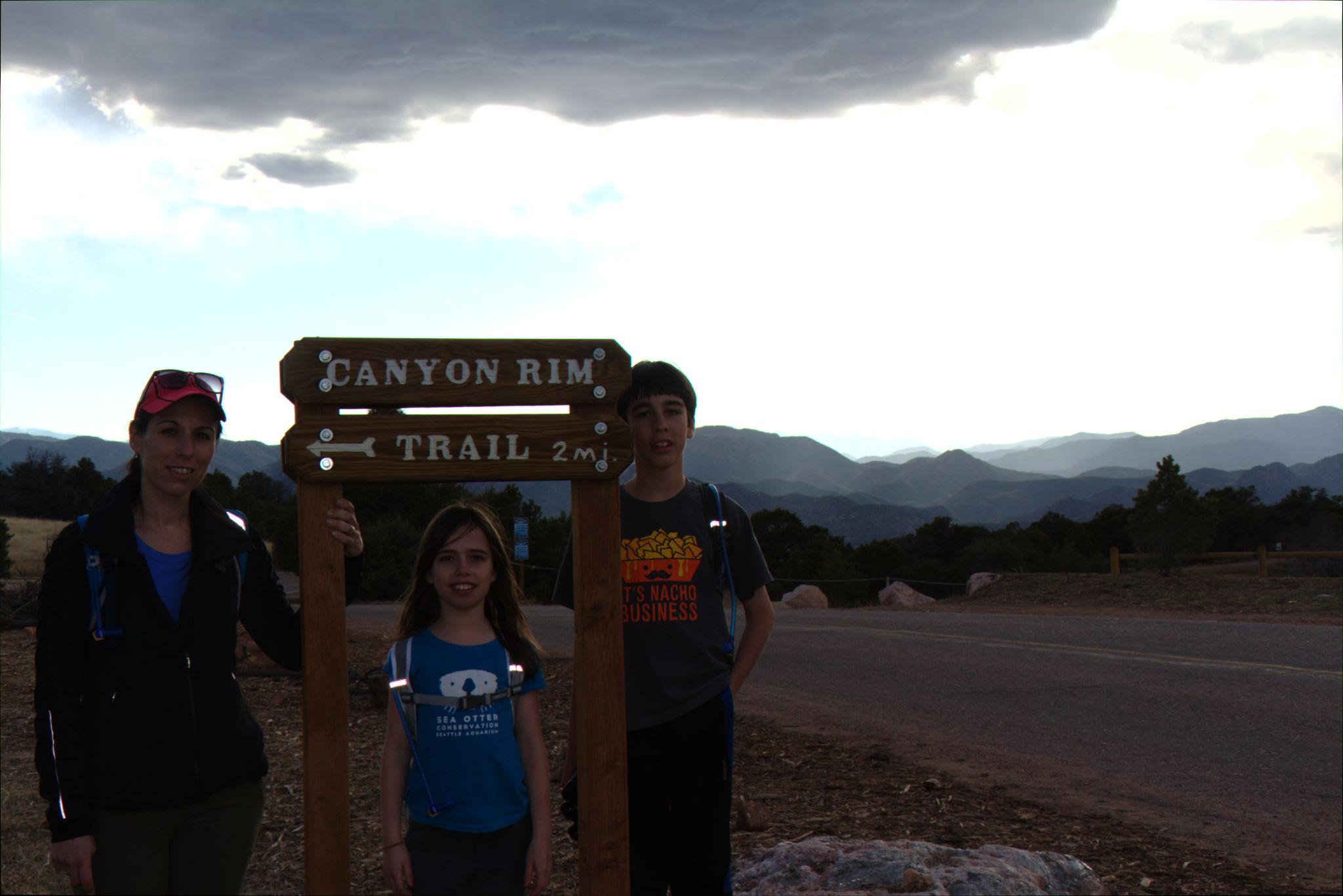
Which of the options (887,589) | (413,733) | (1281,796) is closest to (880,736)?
(1281,796)

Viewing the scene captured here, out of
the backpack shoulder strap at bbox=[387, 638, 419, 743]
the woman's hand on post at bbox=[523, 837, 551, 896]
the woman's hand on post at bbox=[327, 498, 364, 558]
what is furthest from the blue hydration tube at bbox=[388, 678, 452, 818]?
the woman's hand on post at bbox=[327, 498, 364, 558]

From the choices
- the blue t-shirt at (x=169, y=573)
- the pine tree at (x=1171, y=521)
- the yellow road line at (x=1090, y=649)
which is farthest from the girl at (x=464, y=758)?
the pine tree at (x=1171, y=521)

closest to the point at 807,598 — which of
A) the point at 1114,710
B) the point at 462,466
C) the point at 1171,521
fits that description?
the point at 1171,521

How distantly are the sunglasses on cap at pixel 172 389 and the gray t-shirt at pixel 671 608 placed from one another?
1155 millimetres

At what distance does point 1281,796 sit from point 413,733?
20.3 ft

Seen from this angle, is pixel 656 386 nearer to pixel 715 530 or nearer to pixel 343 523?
pixel 715 530

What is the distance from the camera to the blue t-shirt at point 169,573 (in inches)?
113

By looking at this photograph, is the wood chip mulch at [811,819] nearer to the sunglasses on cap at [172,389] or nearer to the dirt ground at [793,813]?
the dirt ground at [793,813]

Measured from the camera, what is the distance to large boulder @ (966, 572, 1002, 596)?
2153cm

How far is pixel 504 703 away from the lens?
288cm

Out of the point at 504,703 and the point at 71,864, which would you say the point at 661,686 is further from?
the point at 71,864

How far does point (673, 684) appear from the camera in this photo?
3.26 metres

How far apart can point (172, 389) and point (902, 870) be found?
3259 millimetres

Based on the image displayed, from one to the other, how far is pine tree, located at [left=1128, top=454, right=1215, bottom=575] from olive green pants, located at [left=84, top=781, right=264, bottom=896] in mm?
22569
